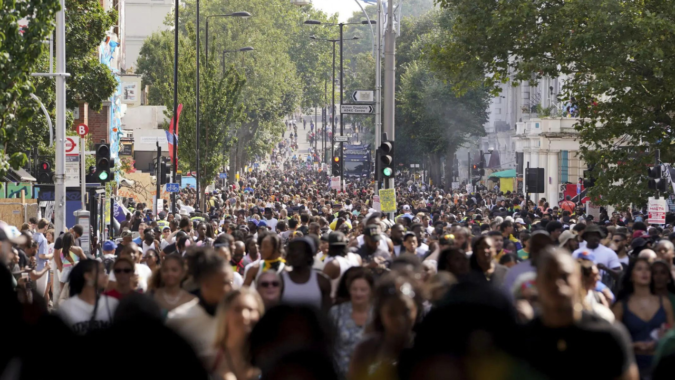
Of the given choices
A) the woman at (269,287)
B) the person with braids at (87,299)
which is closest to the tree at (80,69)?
the person with braids at (87,299)

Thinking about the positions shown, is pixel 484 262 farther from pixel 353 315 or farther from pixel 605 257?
pixel 605 257

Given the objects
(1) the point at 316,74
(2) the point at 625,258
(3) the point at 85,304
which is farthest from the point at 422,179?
(3) the point at 85,304

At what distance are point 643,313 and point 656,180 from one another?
14.9 m

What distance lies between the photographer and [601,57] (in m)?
23.4

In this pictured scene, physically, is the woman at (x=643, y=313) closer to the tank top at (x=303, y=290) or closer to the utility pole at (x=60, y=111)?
the tank top at (x=303, y=290)

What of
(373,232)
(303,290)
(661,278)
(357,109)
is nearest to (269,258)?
(303,290)

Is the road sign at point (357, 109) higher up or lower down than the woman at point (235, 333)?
higher up

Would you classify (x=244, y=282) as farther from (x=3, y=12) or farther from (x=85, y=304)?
(x=3, y=12)

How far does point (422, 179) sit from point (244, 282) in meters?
66.4

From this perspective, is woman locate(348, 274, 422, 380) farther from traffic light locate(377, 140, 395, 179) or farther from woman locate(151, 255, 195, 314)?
traffic light locate(377, 140, 395, 179)

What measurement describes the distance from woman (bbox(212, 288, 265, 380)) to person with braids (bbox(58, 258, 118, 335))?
1911 millimetres

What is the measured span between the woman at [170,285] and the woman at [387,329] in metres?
1.80

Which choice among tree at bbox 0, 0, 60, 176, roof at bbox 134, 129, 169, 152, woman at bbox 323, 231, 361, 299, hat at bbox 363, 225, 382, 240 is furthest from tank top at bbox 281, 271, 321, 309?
roof at bbox 134, 129, 169, 152

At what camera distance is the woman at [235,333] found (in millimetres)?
5535
